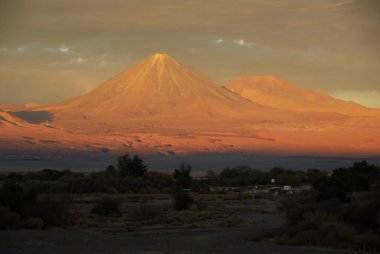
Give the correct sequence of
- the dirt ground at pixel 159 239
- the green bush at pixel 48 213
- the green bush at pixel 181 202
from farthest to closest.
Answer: the green bush at pixel 181 202
the green bush at pixel 48 213
the dirt ground at pixel 159 239

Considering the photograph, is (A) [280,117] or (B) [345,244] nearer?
(B) [345,244]

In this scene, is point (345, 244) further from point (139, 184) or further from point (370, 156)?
point (370, 156)

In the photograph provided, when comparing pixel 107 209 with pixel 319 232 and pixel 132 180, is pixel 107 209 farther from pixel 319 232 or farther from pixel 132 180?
pixel 132 180

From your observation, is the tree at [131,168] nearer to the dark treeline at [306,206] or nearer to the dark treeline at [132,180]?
the dark treeline at [132,180]

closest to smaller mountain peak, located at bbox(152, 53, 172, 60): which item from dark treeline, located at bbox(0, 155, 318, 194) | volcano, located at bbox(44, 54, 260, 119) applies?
volcano, located at bbox(44, 54, 260, 119)

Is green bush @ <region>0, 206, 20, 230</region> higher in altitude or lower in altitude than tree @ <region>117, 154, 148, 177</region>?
lower

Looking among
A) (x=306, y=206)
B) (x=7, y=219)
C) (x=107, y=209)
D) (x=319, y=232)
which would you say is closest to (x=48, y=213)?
(x=7, y=219)

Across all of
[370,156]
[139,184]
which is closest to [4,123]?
[370,156]

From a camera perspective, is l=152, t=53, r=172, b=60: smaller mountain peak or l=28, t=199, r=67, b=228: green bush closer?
l=28, t=199, r=67, b=228: green bush

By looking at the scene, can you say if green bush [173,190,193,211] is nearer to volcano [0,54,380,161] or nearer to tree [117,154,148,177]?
tree [117,154,148,177]

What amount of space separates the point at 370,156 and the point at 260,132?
21.5m

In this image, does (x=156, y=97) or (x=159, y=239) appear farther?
(x=156, y=97)

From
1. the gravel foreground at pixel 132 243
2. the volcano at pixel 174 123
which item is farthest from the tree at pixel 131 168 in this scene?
the gravel foreground at pixel 132 243

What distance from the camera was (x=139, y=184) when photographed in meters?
80.8
